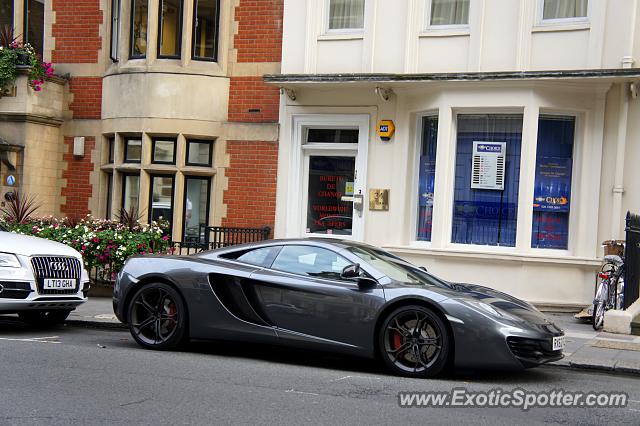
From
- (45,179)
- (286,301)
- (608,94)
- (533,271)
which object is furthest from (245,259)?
(45,179)

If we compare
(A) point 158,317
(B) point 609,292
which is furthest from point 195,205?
(B) point 609,292

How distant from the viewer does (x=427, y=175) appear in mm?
14062

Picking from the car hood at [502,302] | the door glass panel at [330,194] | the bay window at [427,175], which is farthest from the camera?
the door glass panel at [330,194]

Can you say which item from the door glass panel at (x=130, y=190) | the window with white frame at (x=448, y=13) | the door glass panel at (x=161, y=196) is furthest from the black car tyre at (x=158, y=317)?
the window with white frame at (x=448, y=13)

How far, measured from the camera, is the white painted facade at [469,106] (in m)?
12.6

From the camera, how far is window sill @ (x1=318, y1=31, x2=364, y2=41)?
562 inches

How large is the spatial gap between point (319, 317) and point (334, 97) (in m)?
7.40

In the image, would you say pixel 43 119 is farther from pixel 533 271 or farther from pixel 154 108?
pixel 533 271

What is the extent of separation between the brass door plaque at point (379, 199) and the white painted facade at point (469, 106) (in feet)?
0.39

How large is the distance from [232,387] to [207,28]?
33.3 feet

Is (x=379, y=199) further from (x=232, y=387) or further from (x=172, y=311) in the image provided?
(x=232, y=387)

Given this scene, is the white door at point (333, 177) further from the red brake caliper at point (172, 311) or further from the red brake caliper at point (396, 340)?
the red brake caliper at point (396, 340)

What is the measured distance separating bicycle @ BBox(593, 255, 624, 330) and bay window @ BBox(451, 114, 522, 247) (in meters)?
2.14

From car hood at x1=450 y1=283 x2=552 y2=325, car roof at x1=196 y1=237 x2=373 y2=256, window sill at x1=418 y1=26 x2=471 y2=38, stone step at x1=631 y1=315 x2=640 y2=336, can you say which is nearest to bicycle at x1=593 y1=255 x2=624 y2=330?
stone step at x1=631 y1=315 x2=640 y2=336
